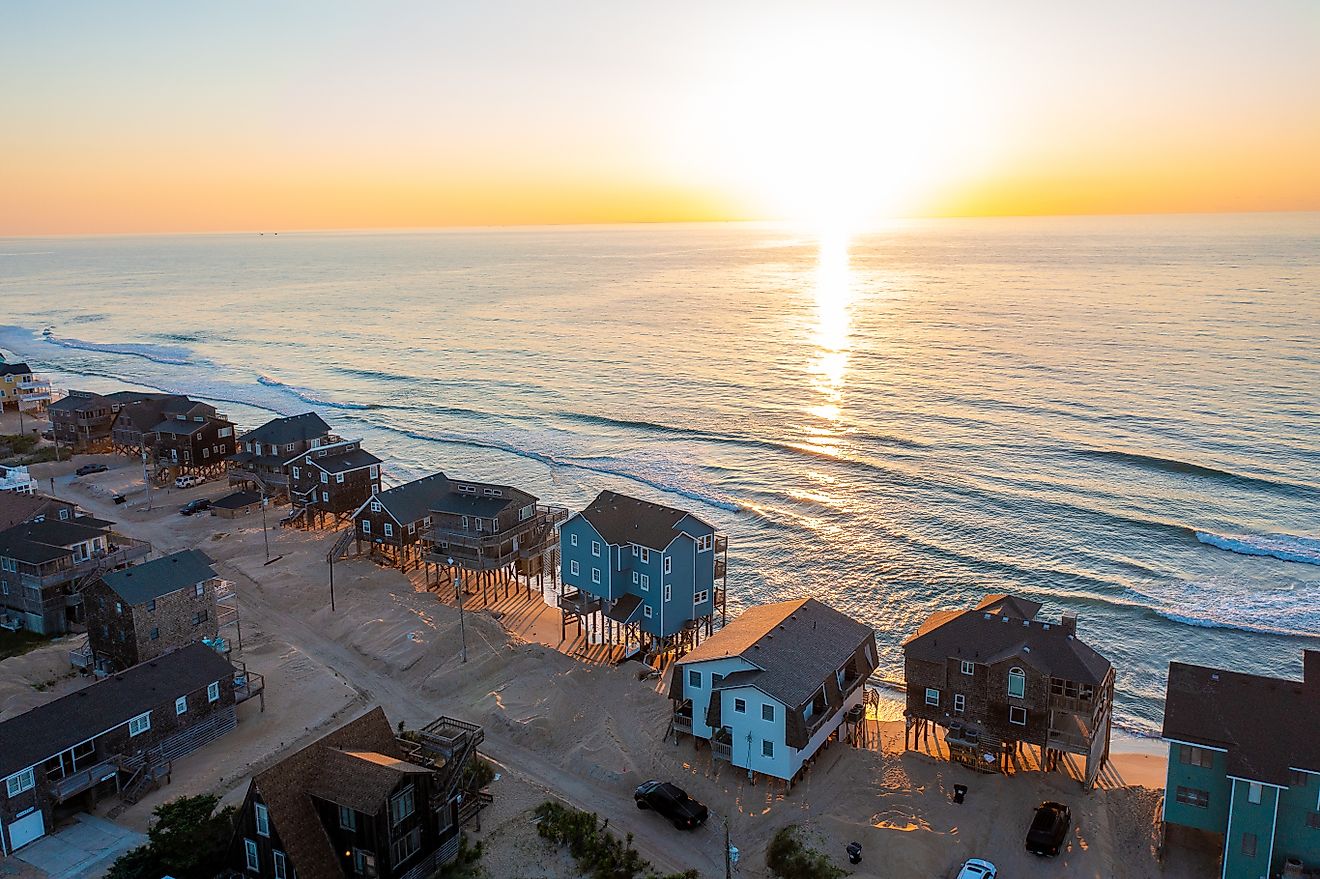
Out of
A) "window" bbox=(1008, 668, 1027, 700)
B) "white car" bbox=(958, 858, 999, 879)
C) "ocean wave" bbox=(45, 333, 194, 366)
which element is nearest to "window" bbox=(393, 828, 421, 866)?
"white car" bbox=(958, 858, 999, 879)

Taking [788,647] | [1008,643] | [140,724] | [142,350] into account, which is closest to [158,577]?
[140,724]

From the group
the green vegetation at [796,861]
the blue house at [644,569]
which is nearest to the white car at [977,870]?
the green vegetation at [796,861]

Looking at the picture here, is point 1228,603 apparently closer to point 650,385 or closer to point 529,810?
point 529,810

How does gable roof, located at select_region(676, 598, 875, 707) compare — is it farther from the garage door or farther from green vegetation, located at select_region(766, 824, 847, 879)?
the garage door

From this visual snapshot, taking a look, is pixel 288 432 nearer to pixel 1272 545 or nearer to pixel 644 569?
pixel 644 569

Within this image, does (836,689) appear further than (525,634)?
No

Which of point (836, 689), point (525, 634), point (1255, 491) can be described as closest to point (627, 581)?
point (525, 634)
